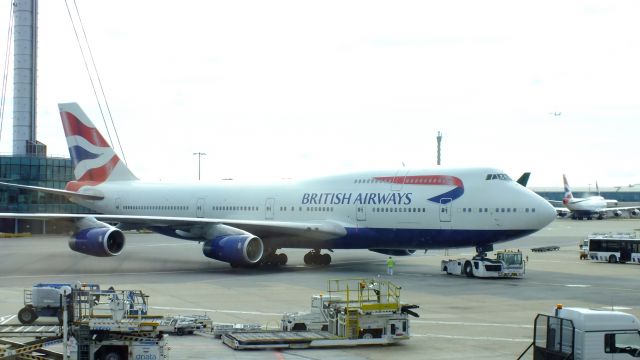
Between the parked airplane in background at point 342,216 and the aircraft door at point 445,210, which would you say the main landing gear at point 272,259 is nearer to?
the parked airplane in background at point 342,216

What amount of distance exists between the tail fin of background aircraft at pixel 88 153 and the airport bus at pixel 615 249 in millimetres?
28519

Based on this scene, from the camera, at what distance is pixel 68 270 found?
39.6 m

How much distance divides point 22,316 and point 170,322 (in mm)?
3733

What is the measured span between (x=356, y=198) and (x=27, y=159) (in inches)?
1908

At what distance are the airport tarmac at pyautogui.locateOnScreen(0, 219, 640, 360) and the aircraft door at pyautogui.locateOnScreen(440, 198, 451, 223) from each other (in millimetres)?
2656

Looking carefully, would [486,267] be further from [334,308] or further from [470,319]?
[334,308]

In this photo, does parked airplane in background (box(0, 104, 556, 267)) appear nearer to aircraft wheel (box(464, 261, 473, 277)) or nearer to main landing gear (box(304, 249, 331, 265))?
main landing gear (box(304, 249, 331, 265))

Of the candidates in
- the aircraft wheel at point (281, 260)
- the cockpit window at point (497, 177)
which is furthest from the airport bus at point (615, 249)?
the aircraft wheel at point (281, 260)

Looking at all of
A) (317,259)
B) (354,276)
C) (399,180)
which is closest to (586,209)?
(317,259)

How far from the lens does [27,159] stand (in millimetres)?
77000

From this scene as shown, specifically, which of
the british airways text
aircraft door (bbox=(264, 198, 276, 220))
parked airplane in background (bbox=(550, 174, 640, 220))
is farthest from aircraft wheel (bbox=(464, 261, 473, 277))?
parked airplane in background (bbox=(550, 174, 640, 220))

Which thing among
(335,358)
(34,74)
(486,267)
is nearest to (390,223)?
(486,267)

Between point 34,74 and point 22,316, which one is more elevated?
point 34,74

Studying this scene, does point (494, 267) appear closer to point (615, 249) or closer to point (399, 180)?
point (399, 180)
